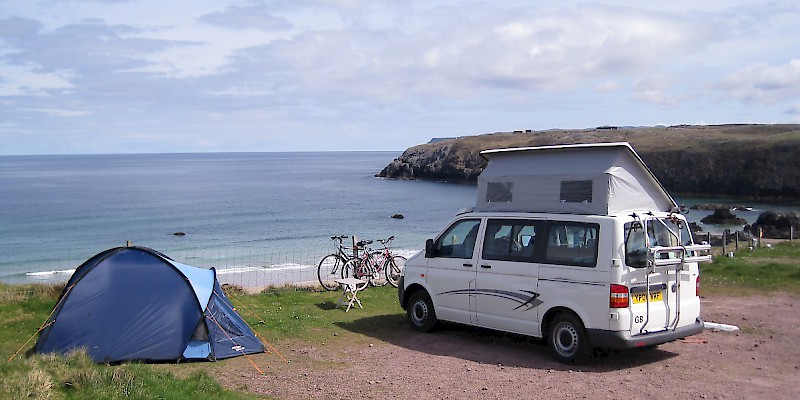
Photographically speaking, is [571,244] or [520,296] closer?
[571,244]

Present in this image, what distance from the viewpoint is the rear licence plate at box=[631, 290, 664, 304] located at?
996 centimetres

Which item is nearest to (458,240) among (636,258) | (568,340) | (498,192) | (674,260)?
(498,192)

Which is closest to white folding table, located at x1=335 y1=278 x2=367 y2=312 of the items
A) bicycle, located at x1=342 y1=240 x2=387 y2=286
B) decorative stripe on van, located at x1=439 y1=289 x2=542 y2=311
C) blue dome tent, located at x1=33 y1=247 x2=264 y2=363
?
bicycle, located at x1=342 y1=240 x2=387 y2=286

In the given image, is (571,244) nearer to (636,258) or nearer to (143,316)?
(636,258)

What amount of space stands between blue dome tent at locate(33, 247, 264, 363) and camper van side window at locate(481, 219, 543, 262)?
4203mm

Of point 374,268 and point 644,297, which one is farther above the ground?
point 644,297

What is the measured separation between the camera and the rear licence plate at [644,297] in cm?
996

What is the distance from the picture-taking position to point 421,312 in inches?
510

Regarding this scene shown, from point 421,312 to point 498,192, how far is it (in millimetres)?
2743

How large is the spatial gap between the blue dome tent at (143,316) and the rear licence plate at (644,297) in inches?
233

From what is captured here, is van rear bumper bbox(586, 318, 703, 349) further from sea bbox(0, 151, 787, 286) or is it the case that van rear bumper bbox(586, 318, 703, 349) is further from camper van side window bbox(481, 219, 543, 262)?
sea bbox(0, 151, 787, 286)

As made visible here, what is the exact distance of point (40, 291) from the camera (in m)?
15.1

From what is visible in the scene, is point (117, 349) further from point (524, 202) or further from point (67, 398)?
point (524, 202)

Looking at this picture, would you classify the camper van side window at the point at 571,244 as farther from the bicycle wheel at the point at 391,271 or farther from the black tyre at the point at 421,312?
the bicycle wheel at the point at 391,271
